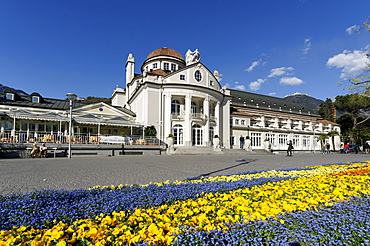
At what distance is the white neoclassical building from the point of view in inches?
1208

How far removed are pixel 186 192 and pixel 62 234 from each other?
2618 millimetres

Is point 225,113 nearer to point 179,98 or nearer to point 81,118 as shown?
point 179,98

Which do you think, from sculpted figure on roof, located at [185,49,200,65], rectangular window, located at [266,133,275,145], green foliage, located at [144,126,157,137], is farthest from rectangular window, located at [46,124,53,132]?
rectangular window, located at [266,133,275,145]

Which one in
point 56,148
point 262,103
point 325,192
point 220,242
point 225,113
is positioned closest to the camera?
point 220,242

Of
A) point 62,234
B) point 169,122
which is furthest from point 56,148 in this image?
point 62,234

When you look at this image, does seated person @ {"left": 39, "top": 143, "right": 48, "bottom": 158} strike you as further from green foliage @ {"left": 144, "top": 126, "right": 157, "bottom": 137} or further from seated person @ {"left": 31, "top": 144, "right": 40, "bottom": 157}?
green foliage @ {"left": 144, "top": 126, "right": 157, "bottom": 137}

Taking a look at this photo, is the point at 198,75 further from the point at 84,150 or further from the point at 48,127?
the point at 48,127

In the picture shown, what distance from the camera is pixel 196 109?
3481 centimetres

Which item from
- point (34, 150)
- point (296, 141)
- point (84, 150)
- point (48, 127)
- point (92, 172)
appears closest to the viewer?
point (92, 172)

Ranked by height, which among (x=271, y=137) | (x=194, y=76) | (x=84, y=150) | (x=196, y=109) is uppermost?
(x=194, y=76)

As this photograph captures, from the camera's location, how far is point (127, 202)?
3.68 m

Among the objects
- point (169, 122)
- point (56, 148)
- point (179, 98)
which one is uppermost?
point (179, 98)

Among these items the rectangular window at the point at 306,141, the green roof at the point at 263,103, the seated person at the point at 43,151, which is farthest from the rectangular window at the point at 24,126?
the rectangular window at the point at 306,141

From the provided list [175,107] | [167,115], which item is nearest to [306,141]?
[175,107]
